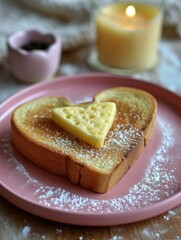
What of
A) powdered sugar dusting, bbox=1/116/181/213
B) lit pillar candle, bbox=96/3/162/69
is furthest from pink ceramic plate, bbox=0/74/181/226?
lit pillar candle, bbox=96/3/162/69

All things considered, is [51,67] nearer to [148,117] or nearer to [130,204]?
[148,117]

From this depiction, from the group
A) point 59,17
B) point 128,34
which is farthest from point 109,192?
point 59,17

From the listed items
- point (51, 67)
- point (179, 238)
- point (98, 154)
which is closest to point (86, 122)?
point (98, 154)

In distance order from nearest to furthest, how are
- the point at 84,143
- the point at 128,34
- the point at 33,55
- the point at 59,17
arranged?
the point at 84,143, the point at 33,55, the point at 128,34, the point at 59,17

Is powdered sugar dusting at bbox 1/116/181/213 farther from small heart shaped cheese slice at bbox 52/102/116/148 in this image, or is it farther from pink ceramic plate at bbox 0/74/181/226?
small heart shaped cheese slice at bbox 52/102/116/148

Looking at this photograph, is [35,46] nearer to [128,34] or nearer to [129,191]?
[128,34]

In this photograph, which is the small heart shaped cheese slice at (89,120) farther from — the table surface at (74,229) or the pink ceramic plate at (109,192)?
the table surface at (74,229)

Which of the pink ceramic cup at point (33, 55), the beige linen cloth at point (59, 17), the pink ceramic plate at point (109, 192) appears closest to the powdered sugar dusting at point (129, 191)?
the pink ceramic plate at point (109, 192)
